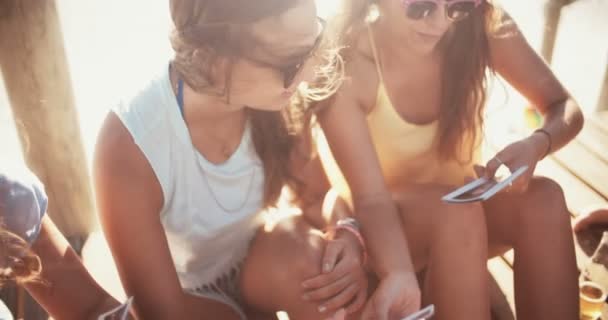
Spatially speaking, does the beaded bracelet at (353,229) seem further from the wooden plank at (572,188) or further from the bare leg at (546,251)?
the wooden plank at (572,188)

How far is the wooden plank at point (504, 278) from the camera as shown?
1.92 meters

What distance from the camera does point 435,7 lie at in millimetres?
1537

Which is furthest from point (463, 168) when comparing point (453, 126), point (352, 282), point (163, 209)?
point (163, 209)

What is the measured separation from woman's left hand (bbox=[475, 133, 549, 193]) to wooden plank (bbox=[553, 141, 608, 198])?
848mm

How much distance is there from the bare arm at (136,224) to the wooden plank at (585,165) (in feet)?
5.87

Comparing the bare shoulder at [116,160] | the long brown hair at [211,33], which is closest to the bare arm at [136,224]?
the bare shoulder at [116,160]

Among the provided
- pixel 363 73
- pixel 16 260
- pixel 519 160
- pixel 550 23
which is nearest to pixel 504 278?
pixel 519 160

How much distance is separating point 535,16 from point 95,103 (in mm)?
2633

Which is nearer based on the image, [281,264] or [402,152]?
[281,264]

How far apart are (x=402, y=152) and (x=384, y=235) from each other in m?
0.35

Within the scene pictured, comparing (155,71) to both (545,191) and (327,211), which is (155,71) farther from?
(545,191)

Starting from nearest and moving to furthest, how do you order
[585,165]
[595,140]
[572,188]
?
[572,188]
[585,165]
[595,140]

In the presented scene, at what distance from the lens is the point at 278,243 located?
157cm

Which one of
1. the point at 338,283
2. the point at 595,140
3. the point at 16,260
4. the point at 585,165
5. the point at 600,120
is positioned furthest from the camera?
the point at 600,120
